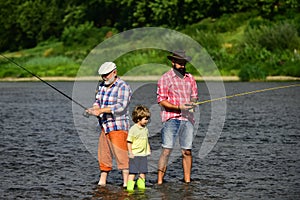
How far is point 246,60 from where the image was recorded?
45688mm

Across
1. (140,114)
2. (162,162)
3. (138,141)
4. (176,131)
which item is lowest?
(162,162)

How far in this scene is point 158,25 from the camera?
68.8 m

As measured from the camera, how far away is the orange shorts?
393 inches

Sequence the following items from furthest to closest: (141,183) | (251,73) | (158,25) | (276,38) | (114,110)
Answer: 1. (158,25)
2. (276,38)
3. (251,73)
4. (141,183)
5. (114,110)

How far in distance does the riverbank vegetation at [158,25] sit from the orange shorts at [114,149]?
31.1 m

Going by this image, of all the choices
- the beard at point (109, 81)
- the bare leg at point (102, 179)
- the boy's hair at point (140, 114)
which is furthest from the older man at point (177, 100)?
the bare leg at point (102, 179)

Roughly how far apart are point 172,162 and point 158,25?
56.1 m

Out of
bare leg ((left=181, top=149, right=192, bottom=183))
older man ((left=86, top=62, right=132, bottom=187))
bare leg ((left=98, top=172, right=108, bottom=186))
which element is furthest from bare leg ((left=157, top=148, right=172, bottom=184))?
bare leg ((left=98, top=172, right=108, bottom=186))

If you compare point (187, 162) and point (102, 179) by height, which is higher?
point (187, 162)

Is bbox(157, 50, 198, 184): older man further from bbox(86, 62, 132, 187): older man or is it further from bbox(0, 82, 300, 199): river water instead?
bbox(0, 82, 300, 199): river water

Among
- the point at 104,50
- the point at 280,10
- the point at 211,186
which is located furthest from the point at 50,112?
the point at 280,10

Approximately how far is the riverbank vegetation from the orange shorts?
31.1 meters

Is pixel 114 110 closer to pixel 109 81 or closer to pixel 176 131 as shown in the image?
pixel 109 81

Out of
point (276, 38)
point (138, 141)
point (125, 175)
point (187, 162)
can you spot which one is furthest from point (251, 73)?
point (138, 141)
